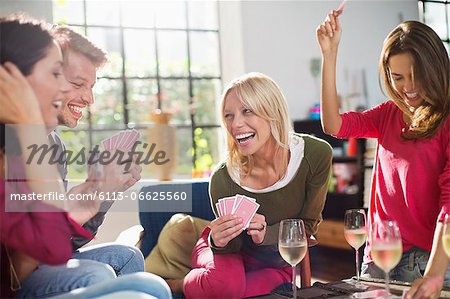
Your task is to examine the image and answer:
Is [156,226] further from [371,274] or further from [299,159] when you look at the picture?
[371,274]

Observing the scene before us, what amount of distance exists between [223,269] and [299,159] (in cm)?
55

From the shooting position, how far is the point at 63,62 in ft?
6.37

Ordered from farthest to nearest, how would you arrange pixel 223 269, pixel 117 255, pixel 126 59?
pixel 126 59 → pixel 223 269 → pixel 117 255

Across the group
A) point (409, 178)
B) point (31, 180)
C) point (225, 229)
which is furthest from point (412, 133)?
point (31, 180)

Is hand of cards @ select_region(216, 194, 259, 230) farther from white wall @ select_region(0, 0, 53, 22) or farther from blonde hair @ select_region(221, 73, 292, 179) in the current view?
white wall @ select_region(0, 0, 53, 22)

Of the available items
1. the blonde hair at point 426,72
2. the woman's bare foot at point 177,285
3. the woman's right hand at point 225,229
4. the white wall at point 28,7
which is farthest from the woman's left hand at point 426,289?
the white wall at point 28,7

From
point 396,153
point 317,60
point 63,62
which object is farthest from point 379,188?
point 317,60

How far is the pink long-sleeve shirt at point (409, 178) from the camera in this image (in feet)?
7.10

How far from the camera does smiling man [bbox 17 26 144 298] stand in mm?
1786

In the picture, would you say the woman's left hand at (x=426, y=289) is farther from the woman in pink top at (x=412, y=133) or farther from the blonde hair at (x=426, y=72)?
the blonde hair at (x=426, y=72)

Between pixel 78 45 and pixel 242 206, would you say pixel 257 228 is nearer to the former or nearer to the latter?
pixel 242 206

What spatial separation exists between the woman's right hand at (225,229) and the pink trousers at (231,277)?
0.41ft

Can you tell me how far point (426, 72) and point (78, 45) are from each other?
126cm

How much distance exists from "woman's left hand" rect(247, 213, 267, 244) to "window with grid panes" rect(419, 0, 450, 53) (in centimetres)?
248
